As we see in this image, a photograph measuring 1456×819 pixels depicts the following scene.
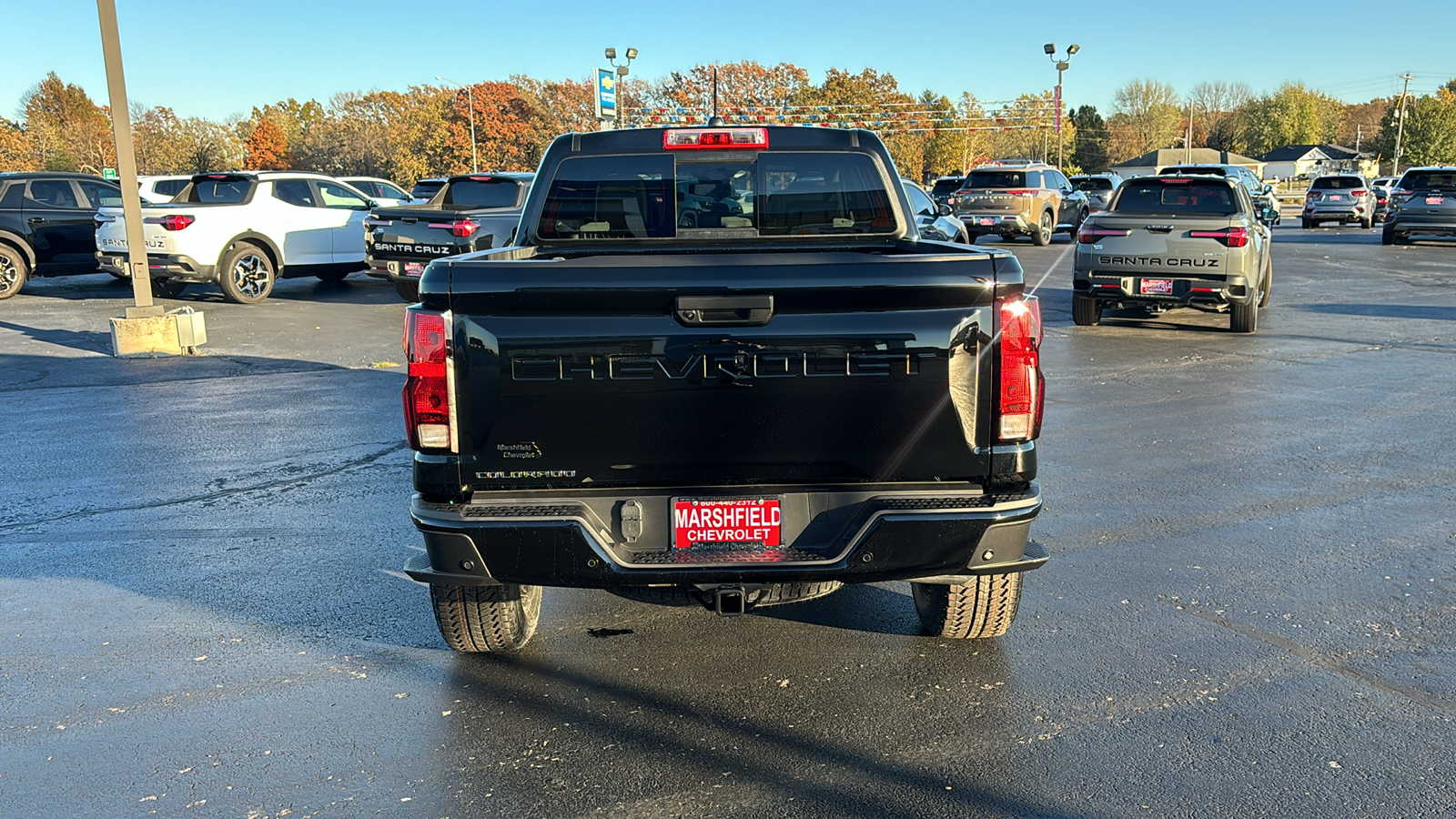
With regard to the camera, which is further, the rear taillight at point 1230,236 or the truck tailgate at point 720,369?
the rear taillight at point 1230,236

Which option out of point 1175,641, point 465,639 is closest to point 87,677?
point 465,639

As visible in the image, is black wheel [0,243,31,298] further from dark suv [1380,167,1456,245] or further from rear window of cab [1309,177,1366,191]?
rear window of cab [1309,177,1366,191]

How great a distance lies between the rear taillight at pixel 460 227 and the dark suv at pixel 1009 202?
50.9 ft

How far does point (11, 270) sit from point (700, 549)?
1784 cm

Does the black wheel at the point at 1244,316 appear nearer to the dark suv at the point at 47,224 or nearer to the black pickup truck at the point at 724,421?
the black pickup truck at the point at 724,421

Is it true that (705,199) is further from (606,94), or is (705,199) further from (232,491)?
(606,94)

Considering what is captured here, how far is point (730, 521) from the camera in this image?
3520 mm

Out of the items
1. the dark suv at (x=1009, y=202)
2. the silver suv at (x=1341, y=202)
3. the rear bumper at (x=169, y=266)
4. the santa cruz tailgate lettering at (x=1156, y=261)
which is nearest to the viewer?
the santa cruz tailgate lettering at (x=1156, y=261)

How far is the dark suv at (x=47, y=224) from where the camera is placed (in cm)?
1722

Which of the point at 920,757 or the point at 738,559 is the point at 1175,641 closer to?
the point at 920,757

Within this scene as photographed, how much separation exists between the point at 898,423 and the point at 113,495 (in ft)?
17.2

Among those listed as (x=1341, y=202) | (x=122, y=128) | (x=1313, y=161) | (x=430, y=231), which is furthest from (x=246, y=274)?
(x=1313, y=161)

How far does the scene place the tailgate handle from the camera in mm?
3383

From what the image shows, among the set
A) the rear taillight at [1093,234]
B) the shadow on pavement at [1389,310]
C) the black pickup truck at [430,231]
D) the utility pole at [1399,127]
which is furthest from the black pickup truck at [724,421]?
the utility pole at [1399,127]
